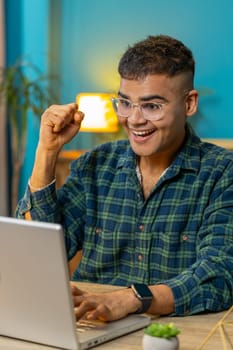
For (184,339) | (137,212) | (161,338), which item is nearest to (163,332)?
(161,338)

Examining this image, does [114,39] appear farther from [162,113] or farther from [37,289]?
[37,289]

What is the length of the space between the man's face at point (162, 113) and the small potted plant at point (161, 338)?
819mm

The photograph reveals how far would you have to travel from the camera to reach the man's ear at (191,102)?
7.42ft

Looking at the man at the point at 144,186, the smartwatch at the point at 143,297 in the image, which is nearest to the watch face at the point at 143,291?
Result: the smartwatch at the point at 143,297

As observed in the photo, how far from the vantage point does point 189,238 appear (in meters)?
2.19

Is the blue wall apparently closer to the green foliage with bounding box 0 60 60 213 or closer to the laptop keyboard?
the green foliage with bounding box 0 60 60 213

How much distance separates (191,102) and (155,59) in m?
0.17

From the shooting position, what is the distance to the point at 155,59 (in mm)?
2205

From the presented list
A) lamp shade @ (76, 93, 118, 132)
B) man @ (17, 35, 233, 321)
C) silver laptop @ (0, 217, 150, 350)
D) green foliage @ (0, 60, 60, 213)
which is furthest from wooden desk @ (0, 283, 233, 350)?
green foliage @ (0, 60, 60, 213)

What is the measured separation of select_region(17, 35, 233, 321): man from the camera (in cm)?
218

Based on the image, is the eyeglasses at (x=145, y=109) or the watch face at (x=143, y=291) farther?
the eyeglasses at (x=145, y=109)

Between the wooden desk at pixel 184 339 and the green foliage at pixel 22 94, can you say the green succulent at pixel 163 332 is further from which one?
the green foliage at pixel 22 94

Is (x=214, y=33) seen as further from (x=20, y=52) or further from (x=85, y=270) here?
(x=85, y=270)

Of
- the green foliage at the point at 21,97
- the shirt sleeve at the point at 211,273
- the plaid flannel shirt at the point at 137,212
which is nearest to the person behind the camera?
the shirt sleeve at the point at 211,273
